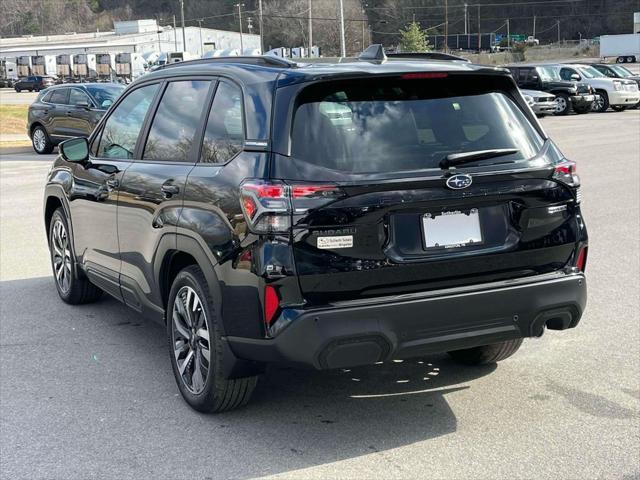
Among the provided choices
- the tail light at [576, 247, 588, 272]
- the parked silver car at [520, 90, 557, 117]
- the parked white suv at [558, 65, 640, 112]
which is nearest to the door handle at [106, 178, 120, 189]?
the tail light at [576, 247, 588, 272]

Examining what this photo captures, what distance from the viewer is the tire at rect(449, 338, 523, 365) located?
5.11m

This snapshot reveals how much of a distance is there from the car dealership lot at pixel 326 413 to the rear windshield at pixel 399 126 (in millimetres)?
1381

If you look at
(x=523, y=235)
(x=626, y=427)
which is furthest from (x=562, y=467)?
(x=523, y=235)

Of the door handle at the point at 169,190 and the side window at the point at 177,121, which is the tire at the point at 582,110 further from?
the door handle at the point at 169,190

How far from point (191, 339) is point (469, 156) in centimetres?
182

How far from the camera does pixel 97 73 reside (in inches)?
3762

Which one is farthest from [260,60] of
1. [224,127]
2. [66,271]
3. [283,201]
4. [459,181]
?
[66,271]

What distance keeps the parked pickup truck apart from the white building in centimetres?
9377

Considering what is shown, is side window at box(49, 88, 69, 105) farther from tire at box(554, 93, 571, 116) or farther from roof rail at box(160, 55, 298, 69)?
tire at box(554, 93, 571, 116)

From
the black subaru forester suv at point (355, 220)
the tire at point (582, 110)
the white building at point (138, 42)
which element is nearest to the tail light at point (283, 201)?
the black subaru forester suv at point (355, 220)

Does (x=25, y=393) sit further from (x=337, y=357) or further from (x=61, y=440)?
(x=337, y=357)

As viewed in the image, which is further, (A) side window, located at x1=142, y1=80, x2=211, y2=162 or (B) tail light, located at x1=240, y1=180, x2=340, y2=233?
(A) side window, located at x1=142, y1=80, x2=211, y2=162

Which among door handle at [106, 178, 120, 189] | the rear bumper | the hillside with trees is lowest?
the rear bumper

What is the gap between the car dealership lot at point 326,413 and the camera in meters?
3.90
